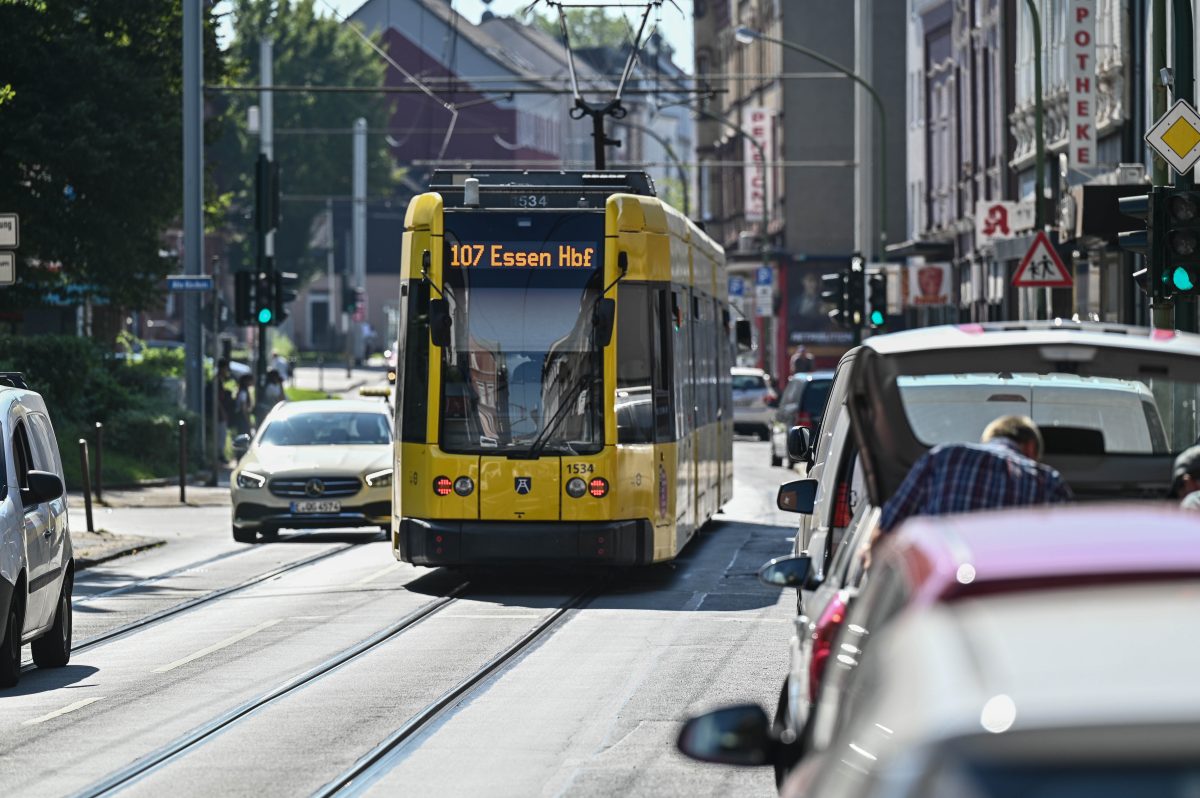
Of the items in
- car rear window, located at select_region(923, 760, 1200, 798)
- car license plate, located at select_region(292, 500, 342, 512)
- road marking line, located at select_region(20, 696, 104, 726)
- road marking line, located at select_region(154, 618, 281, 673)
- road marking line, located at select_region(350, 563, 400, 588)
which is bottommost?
road marking line, located at select_region(350, 563, 400, 588)

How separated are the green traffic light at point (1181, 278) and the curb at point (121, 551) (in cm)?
1000

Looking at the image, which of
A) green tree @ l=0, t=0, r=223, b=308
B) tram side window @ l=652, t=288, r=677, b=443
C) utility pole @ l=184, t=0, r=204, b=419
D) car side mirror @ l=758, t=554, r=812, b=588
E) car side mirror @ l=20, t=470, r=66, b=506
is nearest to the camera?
car side mirror @ l=758, t=554, r=812, b=588

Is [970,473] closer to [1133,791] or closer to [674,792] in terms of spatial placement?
[674,792]

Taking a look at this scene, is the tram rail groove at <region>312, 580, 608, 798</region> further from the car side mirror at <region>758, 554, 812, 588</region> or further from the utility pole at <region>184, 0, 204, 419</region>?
the utility pole at <region>184, 0, 204, 419</region>

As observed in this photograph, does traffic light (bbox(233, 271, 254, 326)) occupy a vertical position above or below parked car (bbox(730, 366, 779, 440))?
above

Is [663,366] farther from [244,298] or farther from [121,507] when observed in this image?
[244,298]

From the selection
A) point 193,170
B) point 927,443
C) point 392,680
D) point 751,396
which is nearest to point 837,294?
point 193,170

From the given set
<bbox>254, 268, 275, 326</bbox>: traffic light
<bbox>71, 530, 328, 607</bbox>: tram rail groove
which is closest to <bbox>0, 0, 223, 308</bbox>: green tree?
<bbox>254, 268, 275, 326</bbox>: traffic light

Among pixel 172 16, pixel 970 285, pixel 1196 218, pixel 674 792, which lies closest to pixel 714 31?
pixel 970 285

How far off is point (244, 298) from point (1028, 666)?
115 feet

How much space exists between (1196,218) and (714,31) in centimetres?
8492

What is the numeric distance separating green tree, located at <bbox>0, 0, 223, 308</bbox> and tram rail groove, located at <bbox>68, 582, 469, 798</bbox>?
77.4 feet

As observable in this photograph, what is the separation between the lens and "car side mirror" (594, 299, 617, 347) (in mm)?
19000

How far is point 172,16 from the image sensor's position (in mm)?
42219
